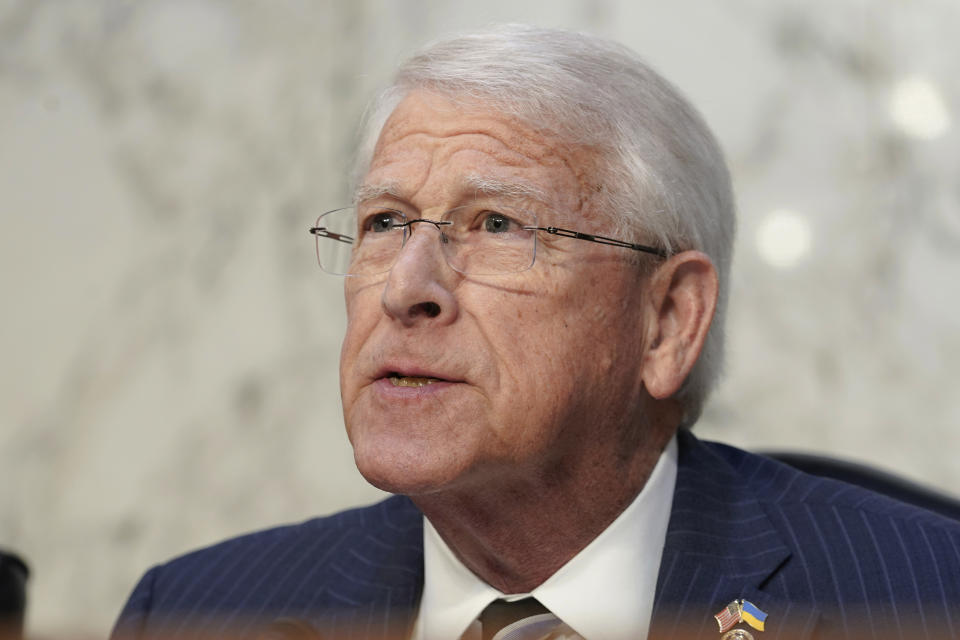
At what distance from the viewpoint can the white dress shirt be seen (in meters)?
2.00

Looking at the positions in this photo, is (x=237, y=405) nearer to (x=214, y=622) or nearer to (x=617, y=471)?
(x=214, y=622)

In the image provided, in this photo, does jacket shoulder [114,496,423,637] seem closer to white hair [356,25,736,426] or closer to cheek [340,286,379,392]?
cheek [340,286,379,392]

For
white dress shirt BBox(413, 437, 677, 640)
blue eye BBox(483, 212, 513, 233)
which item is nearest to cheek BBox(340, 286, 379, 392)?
blue eye BBox(483, 212, 513, 233)

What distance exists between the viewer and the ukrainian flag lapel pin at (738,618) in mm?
1887

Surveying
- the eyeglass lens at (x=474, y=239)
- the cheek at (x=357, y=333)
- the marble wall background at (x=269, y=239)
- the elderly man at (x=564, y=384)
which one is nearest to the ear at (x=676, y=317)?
the elderly man at (x=564, y=384)

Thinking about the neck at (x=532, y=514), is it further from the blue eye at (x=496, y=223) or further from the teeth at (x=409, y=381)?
the blue eye at (x=496, y=223)

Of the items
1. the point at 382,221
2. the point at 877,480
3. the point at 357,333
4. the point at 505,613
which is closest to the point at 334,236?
the point at 382,221

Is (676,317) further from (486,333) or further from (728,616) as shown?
(728,616)

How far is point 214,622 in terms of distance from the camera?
6.89ft

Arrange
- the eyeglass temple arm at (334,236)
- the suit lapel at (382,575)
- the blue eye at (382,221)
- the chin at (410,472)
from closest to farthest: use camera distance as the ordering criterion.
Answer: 1. the chin at (410,472)
2. the blue eye at (382,221)
3. the suit lapel at (382,575)
4. the eyeglass temple arm at (334,236)

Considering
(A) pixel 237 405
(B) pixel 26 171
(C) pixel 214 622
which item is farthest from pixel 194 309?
(C) pixel 214 622

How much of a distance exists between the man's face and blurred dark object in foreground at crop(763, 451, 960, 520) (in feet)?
1.96

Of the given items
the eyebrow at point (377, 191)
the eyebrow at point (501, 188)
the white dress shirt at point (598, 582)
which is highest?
the eyebrow at point (501, 188)

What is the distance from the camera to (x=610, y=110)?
2053mm
